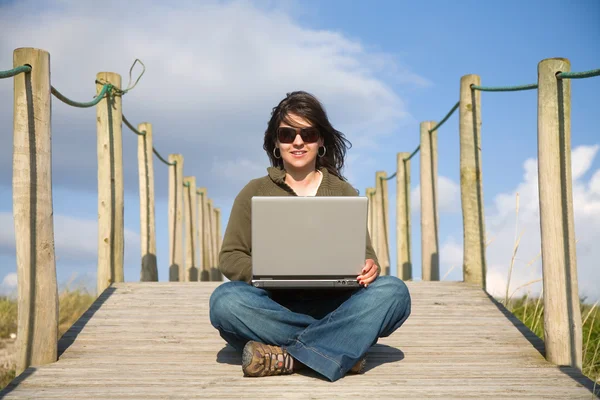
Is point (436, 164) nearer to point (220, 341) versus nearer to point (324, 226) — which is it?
point (220, 341)

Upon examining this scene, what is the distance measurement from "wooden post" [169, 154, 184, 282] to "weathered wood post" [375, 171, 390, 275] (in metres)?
2.81

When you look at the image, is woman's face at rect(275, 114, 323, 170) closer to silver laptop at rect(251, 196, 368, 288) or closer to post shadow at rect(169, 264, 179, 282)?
silver laptop at rect(251, 196, 368, 288)

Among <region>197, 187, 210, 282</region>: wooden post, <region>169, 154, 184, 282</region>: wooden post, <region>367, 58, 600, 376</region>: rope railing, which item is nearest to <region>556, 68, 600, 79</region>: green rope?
<region>367, 58, 600, 376</region>: rope railing

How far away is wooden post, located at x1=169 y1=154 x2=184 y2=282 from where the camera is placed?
8.10 metres

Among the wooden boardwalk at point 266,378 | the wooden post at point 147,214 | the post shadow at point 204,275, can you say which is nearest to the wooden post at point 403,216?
the wooden post at point 147,214

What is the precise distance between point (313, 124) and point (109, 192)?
242cm

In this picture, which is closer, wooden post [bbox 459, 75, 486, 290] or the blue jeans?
the blue jeans

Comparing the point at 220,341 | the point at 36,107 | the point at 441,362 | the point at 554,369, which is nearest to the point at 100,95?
the point at 36,107

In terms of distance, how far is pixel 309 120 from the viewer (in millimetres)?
3605

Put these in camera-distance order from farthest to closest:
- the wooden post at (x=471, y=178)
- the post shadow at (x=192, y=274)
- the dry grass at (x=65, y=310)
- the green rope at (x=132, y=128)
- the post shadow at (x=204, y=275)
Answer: the post shadow at (x=204, y=275)
the post shadow at (x=192, y=274)
the dry grass at (x=65, y=310)
the green rope at (x=132, y=128)
the wooden post at (x=471, y=178)

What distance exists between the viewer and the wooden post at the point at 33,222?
3.58 m

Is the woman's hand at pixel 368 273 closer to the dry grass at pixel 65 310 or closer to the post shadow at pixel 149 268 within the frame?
the post shadow at pixel 149 268

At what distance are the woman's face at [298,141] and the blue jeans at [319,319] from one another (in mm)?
634

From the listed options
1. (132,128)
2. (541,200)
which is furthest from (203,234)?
(541,200)
